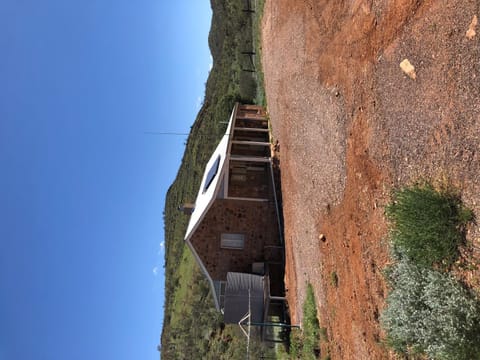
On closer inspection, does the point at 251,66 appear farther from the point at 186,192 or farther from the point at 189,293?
the point at 189,293

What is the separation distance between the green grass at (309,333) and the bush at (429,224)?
6.26 m

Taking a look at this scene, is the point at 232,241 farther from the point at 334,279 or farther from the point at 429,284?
the point at 429,284

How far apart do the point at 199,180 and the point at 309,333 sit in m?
29.5

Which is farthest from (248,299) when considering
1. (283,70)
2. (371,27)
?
(371,27)

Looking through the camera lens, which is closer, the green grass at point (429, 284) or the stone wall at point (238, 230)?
the green grass at point (429, 284)

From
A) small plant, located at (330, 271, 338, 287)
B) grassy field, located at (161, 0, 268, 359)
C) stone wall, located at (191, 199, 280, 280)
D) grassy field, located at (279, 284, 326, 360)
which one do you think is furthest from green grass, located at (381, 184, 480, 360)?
grassy field, located at (161, 0, 268, 359)

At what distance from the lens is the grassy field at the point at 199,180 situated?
32.4 m

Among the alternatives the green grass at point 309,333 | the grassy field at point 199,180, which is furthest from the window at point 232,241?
the grassy field at point 199,180

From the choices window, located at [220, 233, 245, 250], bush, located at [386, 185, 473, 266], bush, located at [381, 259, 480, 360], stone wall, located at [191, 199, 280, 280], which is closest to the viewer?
bush, located at [381, 259, 480, 360]

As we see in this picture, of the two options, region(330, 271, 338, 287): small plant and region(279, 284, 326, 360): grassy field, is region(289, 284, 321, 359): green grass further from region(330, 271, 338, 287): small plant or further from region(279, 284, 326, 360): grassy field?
region(330, 271, 338, 287): small plant

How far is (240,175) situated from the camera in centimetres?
2000

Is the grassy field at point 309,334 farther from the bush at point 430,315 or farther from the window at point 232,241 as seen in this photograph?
the window at point 232,241

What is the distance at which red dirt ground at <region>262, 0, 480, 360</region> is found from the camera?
697 cm

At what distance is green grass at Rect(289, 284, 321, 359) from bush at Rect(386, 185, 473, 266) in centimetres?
626
